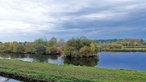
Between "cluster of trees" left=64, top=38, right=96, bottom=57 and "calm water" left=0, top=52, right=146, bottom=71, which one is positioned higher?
"cluster of trees" left=64, top=38, right=96, bottom=57

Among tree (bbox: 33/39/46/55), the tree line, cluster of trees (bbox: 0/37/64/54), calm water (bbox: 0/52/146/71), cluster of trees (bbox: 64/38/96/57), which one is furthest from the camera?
tree (bbox: 33/39/46/55)

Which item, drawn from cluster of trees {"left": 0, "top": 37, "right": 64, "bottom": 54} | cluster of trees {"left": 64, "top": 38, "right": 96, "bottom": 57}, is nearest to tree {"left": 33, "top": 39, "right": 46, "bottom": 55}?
cluster of trees {"left": 0, "top": 37, "right": 64, "bottom": 54}

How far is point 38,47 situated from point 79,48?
25.8 meters

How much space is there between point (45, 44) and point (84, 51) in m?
29.1

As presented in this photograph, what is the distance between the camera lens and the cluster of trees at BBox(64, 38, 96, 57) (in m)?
86.1

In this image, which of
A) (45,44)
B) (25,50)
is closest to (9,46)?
(25,50)

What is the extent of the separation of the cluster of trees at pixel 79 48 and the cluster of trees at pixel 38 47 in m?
16.6

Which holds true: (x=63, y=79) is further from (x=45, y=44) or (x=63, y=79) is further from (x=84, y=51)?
(x=45, y=44)

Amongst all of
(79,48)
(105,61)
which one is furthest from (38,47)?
(105,61)

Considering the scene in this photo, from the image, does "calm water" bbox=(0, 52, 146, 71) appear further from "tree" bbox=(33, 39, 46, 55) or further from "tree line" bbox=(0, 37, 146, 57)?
"tree" bbox=(33, 39, 46, 55)

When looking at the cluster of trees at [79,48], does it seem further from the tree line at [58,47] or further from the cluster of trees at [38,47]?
the cluster of trees at [38,47]

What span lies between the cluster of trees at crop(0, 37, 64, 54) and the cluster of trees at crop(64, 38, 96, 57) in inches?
654

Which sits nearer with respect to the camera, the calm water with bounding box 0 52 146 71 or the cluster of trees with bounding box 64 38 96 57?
the calm water with bounding box 0 52 146 71

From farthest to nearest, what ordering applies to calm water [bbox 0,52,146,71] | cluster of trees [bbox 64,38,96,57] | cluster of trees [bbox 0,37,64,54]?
cluster of trees [bbox 0,37,64,54] → cluster of trees [bbox 64,38,96,57] → calm water [bbox 0,52,146,71]
